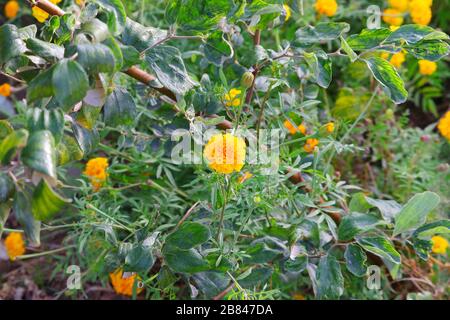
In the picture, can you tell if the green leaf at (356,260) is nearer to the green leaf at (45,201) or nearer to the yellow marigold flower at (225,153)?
the yellow marigold flower at (225,153)

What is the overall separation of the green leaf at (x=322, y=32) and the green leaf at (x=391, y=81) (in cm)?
8

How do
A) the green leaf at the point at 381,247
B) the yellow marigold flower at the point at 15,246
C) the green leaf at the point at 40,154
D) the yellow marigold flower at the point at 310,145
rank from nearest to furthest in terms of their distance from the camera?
the green leaf at the point at 40,154 → the green leaf at the point at 381,247 → the yellow marigold flower at the point at 310,145 → the yellow marigold flower at the point at 15,246

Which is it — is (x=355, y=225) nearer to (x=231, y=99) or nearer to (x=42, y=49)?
(x=231, y=99)

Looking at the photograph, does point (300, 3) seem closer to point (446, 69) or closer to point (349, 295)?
point (349, 295)

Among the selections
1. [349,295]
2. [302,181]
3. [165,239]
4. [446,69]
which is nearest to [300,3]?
[302,181]

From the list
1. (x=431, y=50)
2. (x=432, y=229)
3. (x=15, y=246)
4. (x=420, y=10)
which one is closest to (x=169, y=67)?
(x=431, y=50)

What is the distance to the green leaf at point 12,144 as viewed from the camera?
668 mm

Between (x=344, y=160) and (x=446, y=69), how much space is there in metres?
0.68

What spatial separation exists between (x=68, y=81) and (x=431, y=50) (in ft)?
1.96

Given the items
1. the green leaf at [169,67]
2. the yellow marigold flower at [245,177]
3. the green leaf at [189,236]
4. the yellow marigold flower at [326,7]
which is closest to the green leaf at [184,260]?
the green leaf at [189,236]

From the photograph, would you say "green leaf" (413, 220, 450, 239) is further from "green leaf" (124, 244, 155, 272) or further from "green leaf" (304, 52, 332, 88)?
"green leaf" (124, 244, 155, 272)

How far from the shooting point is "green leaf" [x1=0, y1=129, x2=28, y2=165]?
2.19ft

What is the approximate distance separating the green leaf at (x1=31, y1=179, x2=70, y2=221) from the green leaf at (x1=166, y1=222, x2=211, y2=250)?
30 centimetres

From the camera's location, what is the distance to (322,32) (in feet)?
3.34
